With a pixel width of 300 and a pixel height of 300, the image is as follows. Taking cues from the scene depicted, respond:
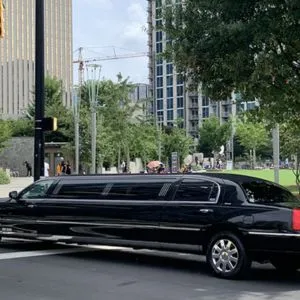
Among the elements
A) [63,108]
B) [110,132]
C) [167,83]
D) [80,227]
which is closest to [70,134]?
[110,132]

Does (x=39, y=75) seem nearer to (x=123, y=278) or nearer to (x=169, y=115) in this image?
(x=123, y=278)

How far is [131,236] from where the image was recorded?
10.6 m

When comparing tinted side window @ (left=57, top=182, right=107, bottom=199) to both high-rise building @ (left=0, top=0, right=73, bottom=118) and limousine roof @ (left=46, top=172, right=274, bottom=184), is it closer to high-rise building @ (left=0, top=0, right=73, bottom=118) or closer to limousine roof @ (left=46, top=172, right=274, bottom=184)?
limousine roof @ (left=46, top=172, right=274, bottom=184)

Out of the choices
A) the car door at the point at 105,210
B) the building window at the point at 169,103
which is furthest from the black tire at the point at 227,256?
the building window at the point at 169,103

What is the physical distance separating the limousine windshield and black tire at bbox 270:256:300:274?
2.91 ft

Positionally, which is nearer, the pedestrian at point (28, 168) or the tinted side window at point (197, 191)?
the tinted side window at point (197, 191)

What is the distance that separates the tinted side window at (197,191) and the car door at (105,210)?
31 cm

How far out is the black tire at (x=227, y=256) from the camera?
30.6 feet

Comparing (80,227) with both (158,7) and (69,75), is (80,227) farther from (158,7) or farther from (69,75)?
(69,75)

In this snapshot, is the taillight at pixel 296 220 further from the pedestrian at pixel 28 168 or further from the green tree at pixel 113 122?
the pedestrian at pixel 28 168

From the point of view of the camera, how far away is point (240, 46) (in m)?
11.8

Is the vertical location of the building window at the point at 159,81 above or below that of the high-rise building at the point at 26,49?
above

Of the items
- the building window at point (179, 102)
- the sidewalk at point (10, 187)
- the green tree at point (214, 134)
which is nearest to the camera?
the sidewalk at point (10, 187)

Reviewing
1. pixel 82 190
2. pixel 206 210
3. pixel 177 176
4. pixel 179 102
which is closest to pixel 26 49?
pixel 82 190
